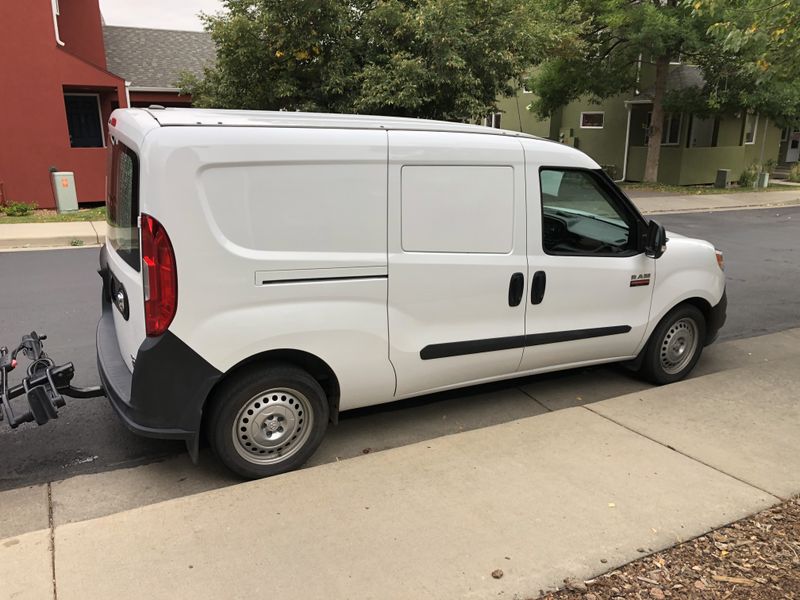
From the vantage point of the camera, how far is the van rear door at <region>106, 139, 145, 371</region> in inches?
127

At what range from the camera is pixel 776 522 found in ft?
10.3

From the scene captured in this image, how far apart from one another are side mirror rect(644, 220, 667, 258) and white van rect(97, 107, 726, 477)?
16mm

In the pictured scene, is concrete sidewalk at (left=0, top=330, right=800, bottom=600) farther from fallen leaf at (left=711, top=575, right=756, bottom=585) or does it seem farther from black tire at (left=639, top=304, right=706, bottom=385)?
black tire at (left=639, top=304, right=706, bottom=385)

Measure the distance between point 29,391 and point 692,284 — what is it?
4467 millimetres

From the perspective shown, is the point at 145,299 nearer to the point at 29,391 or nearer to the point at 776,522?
the point at 29,391

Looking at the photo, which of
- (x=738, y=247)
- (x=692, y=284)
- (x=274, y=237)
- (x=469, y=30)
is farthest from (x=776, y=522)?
(x=469, y=30)

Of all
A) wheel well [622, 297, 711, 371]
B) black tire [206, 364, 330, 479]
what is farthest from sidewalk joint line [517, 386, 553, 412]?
black tire [206, 364, 330, 479]

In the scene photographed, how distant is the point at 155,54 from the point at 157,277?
21478 mm

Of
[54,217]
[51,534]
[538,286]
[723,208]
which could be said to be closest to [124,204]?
[51,534]

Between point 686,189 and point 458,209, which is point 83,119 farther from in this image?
point 686,189

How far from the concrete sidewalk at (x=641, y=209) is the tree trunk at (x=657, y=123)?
6.75 feet

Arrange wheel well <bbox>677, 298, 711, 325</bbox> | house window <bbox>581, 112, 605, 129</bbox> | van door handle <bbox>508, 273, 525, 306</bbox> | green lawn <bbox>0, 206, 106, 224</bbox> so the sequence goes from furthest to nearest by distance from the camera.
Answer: house window <bbox>581, 112, 605, 129</bbox>
green lawn <bbox>0, 206, 106, 224</bbox>
wheel well <bbox>677, 298, 711, 325</bbox>
van door handle <bbox>508, 273, 525, 306</bbox>

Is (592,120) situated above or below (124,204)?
above

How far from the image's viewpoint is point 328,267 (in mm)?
3410
